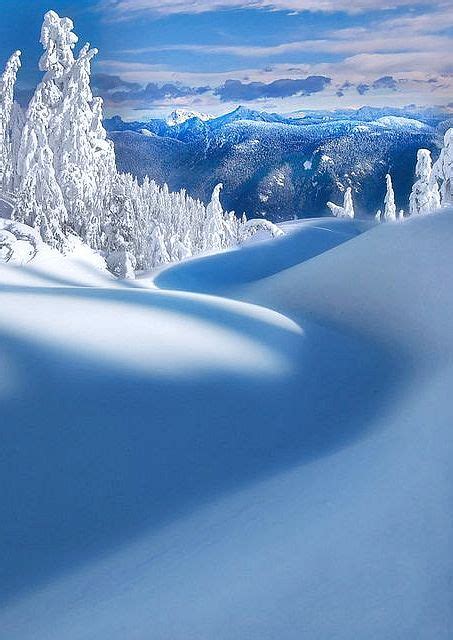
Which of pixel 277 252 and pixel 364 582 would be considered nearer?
pixel 364 582

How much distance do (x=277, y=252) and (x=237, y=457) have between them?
10593mm

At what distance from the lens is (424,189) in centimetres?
2064

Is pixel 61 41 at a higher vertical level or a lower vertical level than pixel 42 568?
higher

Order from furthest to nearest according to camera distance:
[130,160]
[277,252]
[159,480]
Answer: [130,160]
[277,252]
[159,480]

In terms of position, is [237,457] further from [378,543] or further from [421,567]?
[421,567]

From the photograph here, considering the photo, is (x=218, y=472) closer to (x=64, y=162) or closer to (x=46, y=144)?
(x=46, y=144)

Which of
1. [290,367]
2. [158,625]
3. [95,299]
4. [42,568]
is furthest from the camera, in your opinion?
[95,299]

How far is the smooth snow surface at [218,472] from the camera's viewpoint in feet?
8.25

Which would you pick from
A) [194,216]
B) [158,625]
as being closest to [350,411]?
[158,625]

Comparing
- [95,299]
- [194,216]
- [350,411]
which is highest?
[95,299]

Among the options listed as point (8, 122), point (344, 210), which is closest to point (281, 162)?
point (344, 210)

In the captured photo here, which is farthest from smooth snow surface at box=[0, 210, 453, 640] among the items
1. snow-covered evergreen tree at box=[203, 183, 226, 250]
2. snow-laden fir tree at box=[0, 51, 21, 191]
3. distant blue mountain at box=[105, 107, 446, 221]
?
distant blue mountain at box=[105, 107, 446, 221]

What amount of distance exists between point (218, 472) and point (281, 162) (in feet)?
175

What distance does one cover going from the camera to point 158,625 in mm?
2416
